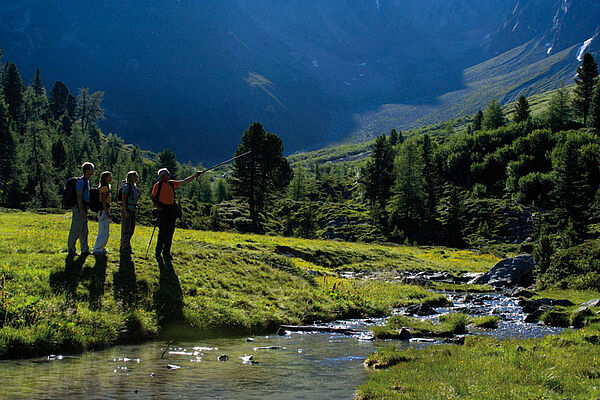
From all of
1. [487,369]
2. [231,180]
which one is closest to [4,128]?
[231,180]

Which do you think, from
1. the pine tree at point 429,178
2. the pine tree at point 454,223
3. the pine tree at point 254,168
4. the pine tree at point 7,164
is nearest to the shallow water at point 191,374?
the pine tree at point 254,168

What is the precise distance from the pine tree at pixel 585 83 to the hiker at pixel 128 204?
13684 cm

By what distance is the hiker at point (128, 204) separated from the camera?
692 inches

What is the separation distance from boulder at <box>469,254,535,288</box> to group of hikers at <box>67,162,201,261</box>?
1139 inches

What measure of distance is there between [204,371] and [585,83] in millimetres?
145374

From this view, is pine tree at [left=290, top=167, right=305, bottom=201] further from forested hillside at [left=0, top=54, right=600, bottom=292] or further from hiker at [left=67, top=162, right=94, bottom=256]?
hiker at [left=67, top=162, right=94, bottom=256]

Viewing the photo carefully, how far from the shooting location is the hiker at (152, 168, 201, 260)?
17891mm

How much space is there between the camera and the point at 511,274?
37312 millimetres

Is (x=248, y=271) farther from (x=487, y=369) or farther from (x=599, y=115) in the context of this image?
(x=599, y=115)

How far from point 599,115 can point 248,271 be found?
4777 inches

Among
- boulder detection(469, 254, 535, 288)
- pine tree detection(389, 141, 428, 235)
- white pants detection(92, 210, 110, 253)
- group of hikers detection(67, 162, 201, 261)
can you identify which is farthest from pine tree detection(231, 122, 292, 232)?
white pants detection(92, 210, 110, 253)

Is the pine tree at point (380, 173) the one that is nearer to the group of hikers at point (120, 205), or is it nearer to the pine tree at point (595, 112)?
the pine tree at point (595, 112)

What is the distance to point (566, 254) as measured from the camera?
3228 cm

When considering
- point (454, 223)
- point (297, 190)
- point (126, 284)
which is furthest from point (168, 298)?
point (297, 190)
